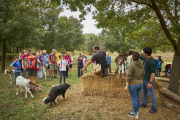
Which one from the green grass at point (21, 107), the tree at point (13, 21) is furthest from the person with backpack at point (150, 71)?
the tree at point (13, 21)

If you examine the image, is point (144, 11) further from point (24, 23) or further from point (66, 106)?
point (24, 23)

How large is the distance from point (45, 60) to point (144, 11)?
26.8 ft

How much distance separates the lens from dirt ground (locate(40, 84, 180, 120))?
375 centimetres

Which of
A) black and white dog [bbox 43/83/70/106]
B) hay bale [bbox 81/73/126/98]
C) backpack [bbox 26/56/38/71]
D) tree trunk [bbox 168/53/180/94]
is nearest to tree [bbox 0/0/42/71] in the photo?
backpack [bbox 26/56/38/71]

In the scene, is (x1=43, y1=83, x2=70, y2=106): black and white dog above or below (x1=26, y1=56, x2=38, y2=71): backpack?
below

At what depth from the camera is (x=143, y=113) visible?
3855mm

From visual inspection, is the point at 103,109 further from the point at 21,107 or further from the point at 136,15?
the point at 136,15

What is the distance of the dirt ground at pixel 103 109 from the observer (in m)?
3.75

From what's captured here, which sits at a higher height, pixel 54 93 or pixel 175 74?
pixel 175 74

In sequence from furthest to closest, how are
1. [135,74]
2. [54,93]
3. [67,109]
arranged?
[54,93]
[67,109]
[135,74]

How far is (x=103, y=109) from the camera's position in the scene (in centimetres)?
417

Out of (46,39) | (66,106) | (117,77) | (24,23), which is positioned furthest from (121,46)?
(66,106)

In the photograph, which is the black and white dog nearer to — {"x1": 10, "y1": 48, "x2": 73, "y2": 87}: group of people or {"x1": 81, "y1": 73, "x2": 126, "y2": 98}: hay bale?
{"x1": 81, "y1": 73, "x2": 126, "y2": 98}: hay bale

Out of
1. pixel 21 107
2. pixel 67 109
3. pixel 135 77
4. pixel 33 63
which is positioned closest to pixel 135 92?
pixel 135 77
